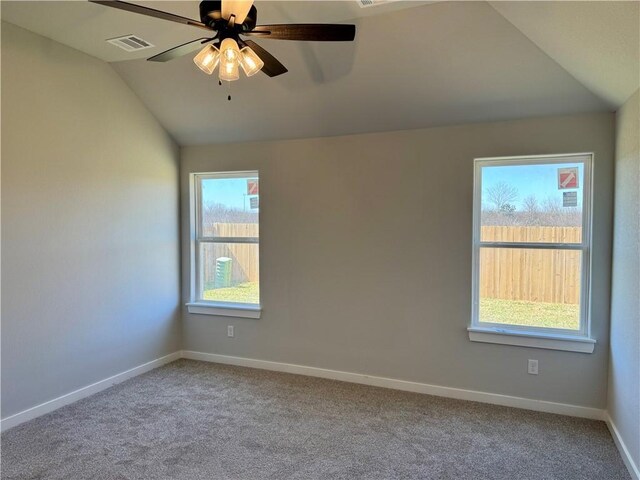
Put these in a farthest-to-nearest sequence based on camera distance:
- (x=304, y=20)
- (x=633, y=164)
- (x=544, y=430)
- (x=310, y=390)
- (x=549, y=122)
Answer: (x=310, y=390) < (x=549, y=122) < (x=544, y=430) < (x=304, y=20) < (x=633, y=164)

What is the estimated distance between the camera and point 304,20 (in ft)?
8.80

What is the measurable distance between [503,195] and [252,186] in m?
2.38

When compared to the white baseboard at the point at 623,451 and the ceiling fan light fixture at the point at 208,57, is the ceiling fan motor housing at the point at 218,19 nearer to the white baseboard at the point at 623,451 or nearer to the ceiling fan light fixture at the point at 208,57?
the ceiling fan light fixture at the point at 208,57

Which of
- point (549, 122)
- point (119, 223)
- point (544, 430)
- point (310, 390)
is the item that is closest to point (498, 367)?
point (544, 430)

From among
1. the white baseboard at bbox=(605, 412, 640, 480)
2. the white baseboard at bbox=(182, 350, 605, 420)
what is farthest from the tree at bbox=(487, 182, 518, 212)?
the white baseboard at bbox=(605, 412, 640, 480)

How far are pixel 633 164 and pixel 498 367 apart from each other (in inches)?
69.8

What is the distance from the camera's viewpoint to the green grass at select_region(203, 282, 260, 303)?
420cm

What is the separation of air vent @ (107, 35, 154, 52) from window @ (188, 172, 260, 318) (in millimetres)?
1458

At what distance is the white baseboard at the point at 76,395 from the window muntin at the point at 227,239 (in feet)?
2.66

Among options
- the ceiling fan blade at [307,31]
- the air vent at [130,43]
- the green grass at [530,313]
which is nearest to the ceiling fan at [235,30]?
the ceiling fan blade at [307,31]

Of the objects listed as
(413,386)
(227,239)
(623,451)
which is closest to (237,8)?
(227,239)

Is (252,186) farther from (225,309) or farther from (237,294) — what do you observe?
(225,309)

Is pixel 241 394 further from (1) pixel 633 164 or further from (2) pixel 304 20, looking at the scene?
(1) pixel 633 164

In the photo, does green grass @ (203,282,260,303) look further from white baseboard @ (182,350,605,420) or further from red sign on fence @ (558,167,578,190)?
red sign on fence @ (558,167,578,190)
